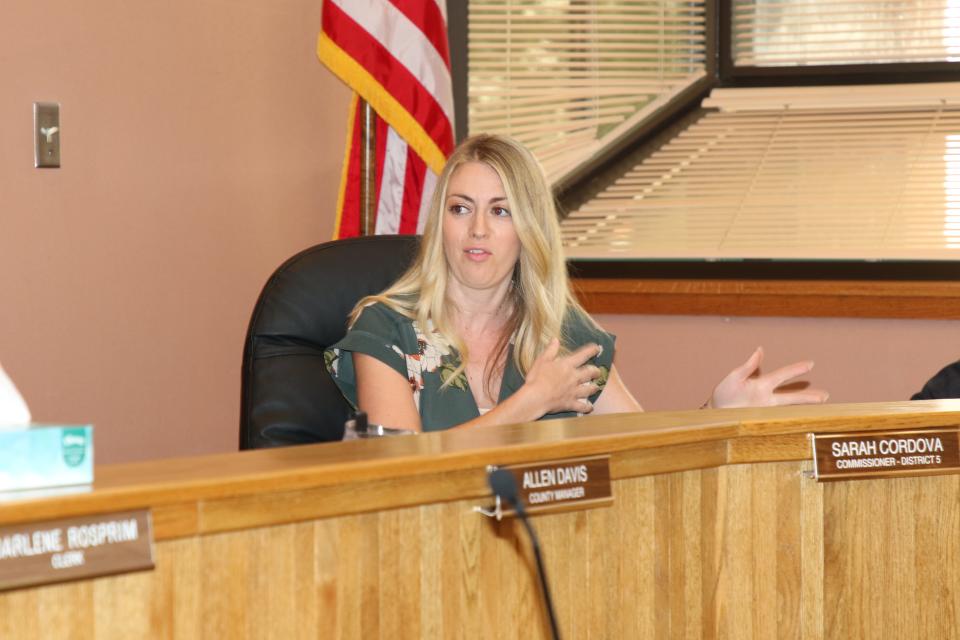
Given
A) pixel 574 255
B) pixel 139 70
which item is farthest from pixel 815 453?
pixel 574 255

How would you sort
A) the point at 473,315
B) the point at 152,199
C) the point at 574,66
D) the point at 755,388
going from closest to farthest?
the point at 755,388, the point at 473,315, the point at 152,199, the point at 574,66

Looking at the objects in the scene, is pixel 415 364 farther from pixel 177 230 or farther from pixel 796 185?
pixel 796 185

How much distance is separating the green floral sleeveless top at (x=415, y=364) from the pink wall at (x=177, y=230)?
34.1 inches

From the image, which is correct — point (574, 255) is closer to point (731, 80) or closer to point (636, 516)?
point (731, 80)

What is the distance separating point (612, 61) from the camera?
3.79 metres

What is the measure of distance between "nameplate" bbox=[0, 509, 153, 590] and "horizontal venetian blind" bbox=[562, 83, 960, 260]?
2.77m

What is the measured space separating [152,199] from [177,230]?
0.11 m

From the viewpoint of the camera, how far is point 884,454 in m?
1.56

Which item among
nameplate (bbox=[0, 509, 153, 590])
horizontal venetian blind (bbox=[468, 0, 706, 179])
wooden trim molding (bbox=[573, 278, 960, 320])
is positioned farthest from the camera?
horizontal venetian blind (bbox=[468, 0, 706, 179])

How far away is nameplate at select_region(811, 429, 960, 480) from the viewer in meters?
1.54

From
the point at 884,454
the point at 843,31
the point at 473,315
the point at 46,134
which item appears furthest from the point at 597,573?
the point at 843,31

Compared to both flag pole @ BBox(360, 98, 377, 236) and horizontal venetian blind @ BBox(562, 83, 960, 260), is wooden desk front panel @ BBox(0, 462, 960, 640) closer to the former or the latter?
flag pole @ BBox(360, 98, 377, 236)

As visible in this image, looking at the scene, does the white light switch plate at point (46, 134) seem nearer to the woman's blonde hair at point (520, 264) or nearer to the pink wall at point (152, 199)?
the pink wall at point (152, 199)


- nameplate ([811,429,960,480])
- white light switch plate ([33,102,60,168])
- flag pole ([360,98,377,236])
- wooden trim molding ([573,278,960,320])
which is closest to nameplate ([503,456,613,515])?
nameplate ([811,429,960,480])
